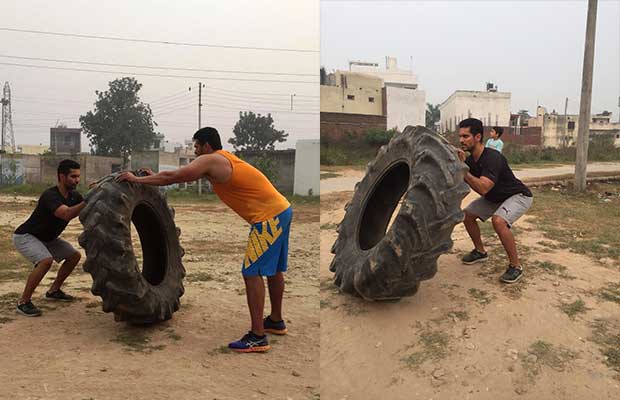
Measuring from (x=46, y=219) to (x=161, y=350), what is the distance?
74.9 inches

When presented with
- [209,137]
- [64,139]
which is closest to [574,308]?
[209,137]

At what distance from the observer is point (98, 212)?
3.79m

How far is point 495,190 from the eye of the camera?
4.72 m

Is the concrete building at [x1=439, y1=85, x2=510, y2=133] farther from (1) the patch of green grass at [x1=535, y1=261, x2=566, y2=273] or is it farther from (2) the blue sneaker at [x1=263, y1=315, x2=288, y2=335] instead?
(2) the blue sneaker at [x1=263, y1=315, x2=288, y2=335]

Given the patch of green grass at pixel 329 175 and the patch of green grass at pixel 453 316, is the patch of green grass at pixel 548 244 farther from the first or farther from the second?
the patch of green grass at pixel 329 175

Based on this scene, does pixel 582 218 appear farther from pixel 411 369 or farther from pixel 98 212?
pixel 98 212

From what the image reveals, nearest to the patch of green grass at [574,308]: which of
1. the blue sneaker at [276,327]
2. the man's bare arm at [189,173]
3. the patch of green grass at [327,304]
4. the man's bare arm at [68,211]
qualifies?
the patch of green grass at [327,304]

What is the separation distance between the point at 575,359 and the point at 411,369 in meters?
1.01

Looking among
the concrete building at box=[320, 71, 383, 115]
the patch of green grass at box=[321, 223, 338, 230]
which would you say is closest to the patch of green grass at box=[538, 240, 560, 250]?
the patch of green grass at box=[321, 223, 338, 230]

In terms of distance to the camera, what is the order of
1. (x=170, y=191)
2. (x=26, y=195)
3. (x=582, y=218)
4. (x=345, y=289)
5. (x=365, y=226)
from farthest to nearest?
1. (x=170, y=191)
2. (x=26, y=195)
3. (x=582, y=218)
4. (x=365, y=226)
5. (x=345, y=289)

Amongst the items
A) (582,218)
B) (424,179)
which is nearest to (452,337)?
(424,179)

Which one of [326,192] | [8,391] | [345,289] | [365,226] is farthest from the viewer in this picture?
[326,192]

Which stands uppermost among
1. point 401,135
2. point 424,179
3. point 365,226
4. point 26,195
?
point 401,135

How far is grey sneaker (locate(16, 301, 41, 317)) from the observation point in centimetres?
454
